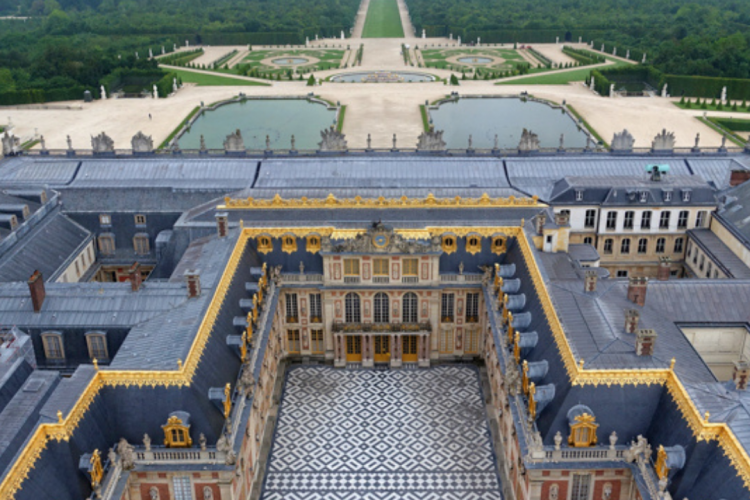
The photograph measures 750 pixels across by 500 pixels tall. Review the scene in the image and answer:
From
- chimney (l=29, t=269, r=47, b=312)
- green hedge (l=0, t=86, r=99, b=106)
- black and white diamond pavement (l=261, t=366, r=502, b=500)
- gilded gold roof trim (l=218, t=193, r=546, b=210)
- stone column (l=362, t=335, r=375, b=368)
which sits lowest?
black and white diamond pavement (l=261, t=366, r=502, b=500)

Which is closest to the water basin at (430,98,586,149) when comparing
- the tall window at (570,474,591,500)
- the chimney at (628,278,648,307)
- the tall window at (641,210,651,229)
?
the tall window at (641,210,651,229)

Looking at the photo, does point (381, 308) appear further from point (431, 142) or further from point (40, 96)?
point (40, 96)

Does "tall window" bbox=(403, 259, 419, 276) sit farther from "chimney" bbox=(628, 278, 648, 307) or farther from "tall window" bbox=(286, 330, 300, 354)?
"chimney" bbox=(628, 278, 648, 307)

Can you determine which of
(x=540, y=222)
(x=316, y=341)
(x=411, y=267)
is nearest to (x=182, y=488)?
(x=316, y=341)

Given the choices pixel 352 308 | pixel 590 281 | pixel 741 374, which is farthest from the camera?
pixel 352 308

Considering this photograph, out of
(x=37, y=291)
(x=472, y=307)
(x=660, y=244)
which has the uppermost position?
(x=37, y=291)

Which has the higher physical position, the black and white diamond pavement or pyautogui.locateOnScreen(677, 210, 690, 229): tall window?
pyautogui.locateOnScreen(677, 210, 690, 229): tall window

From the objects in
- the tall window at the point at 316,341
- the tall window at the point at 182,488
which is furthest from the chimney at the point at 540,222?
the tall window at the point at 182,488
